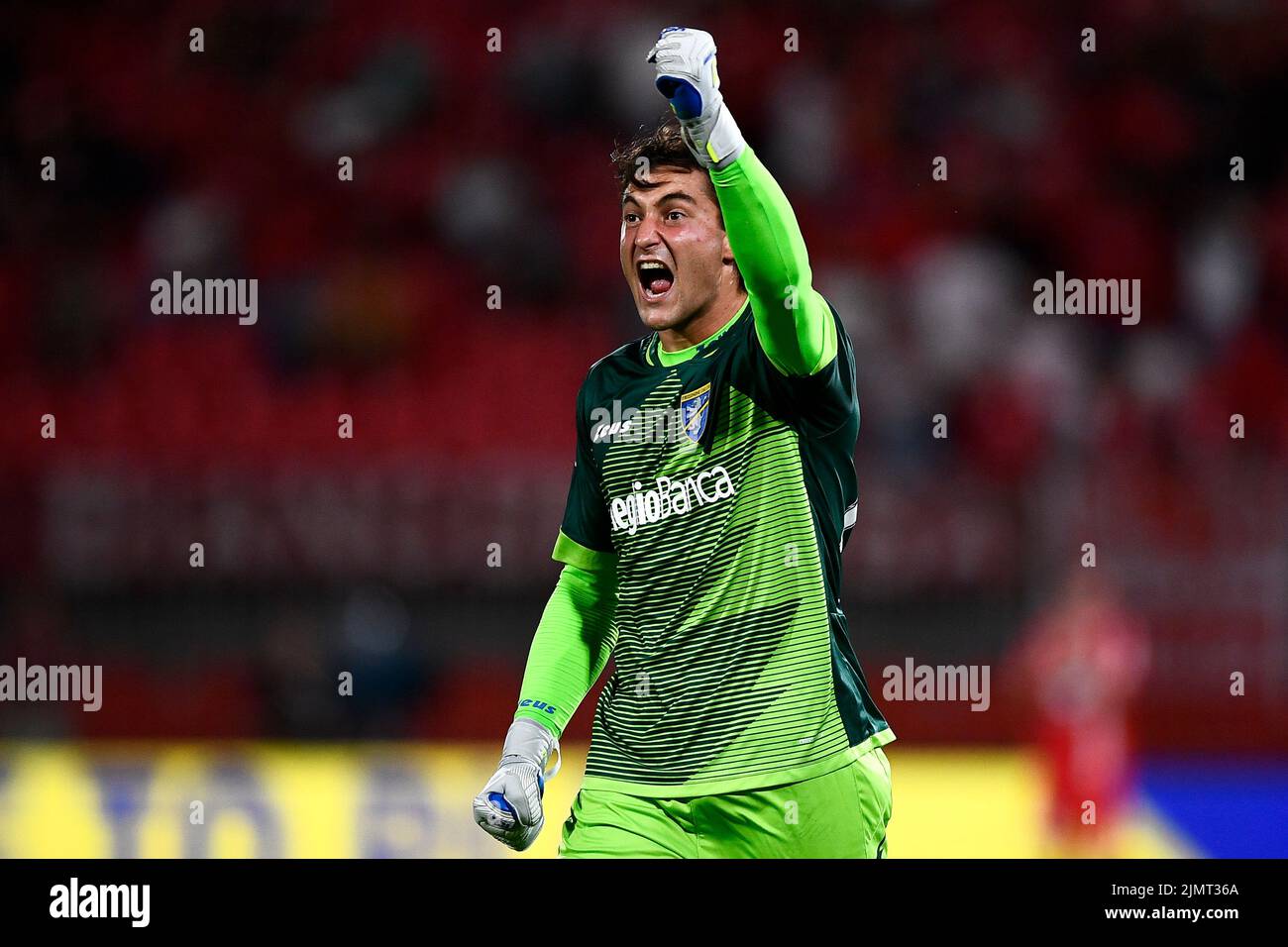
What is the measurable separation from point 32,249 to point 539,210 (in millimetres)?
3005

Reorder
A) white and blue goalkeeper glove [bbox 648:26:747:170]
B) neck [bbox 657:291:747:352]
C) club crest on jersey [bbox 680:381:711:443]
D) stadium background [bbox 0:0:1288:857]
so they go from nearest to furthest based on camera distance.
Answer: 1. white and blue goalkeeper glove [bbox 648:26:747:170]
2. club crest on jersey [bbox 680:381:711:443]
3. neck [bbox 657:291:747:352]
4. stadium background [bbox 0:0:1288:857]

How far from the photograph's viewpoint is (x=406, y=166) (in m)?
10.2

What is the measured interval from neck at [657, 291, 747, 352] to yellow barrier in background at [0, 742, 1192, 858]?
11.3 feet

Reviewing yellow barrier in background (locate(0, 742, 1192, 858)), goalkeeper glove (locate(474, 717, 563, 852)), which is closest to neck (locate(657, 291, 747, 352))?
goalkeeper glove (locate(474, 717, 563, 852))

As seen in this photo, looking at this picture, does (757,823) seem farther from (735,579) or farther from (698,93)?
(698,93)

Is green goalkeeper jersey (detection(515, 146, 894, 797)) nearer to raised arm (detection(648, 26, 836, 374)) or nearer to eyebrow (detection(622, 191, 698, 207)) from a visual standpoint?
raised arm (detection(648, 26, 836, 374))

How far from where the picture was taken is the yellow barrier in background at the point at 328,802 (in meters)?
6.63

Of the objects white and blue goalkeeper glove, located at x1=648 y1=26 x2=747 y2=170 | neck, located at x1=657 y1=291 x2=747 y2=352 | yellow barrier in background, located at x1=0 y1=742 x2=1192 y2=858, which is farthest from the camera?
yellow barrier in background, located at x1=0 y1=742 x2=1192 y2=858

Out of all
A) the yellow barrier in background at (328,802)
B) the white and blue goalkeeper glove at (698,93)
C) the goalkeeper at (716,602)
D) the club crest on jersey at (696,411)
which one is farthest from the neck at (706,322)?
the yellow barrier in background at (328,802)

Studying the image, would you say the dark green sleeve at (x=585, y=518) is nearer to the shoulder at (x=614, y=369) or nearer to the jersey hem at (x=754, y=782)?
the shoulder at (x=614, y=369)

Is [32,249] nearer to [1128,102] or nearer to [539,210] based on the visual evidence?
[539,210]

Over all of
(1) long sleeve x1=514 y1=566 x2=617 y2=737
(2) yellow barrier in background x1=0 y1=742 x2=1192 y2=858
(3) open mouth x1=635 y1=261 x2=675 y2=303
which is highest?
(3) open mouth x1=635 y1=261 x2=675 y2=303

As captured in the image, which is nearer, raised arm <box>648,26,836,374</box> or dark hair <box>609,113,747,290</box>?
raised arm <box>648,26,836,374</box>

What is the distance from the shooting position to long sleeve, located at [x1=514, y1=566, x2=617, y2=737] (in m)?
3.64
